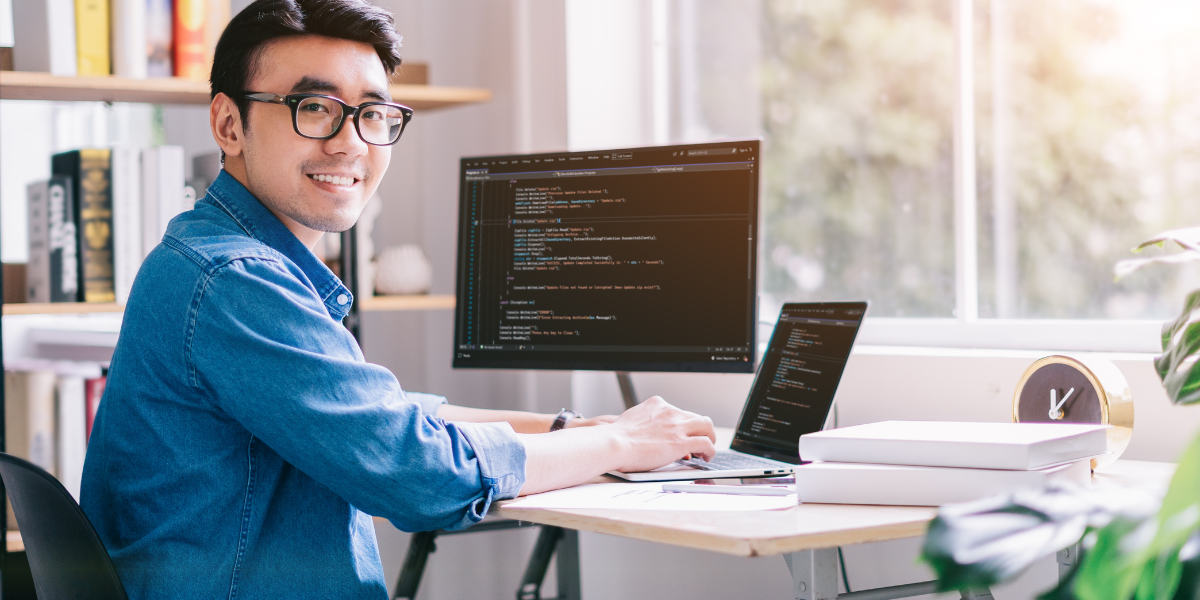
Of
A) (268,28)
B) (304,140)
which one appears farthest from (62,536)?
(268,28)

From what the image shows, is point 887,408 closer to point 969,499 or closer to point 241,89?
point 969,499

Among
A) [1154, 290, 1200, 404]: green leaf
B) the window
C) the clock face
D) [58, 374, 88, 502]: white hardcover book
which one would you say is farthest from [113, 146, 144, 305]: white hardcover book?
[1154, 290, 1200, 404]: green leaf

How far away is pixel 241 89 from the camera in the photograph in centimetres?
133

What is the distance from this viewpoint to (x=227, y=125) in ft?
4.40

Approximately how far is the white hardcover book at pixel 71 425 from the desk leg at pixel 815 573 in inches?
62.9

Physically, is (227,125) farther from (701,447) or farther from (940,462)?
(940,462)

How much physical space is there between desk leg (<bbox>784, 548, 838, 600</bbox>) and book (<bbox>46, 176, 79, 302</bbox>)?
154 centimetres

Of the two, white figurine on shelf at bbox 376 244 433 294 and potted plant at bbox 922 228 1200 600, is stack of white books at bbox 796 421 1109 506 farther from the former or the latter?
white figurine on shelf at bbox 376 244 433 294

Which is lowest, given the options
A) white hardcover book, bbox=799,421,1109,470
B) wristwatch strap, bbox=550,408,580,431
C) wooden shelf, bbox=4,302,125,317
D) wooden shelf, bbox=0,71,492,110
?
wristwatch strap, bbox=550,408,580,431

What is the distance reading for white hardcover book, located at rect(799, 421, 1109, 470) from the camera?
3.50ft

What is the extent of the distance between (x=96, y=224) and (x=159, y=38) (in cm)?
38

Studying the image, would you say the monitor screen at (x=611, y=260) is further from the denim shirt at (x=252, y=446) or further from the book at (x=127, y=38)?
the book at (x=127, y=38)

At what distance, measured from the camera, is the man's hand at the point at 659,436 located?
135 cm

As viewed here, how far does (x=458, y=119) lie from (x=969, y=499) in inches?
69.6
